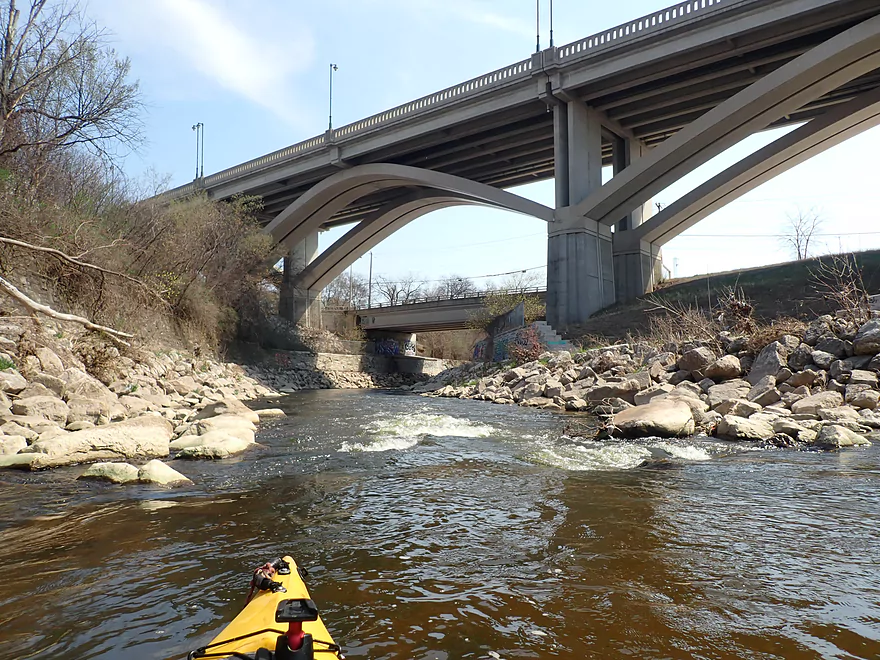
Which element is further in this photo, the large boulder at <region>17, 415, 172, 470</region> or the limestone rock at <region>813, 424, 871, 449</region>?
the limestone rock at <region>813, 424, 871, 449</region>

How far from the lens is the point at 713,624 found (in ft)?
8.25

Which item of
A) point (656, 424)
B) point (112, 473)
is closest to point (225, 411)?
point (112, 473)

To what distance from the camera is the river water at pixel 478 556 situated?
2428 mm

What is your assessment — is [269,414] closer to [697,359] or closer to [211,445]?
[211,445]

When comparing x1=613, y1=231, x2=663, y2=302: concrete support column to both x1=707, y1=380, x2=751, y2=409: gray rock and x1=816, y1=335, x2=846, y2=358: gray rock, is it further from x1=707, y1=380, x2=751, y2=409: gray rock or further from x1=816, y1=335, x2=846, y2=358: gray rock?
x1=707, y1=380, x2=751, y2=409: gray rock

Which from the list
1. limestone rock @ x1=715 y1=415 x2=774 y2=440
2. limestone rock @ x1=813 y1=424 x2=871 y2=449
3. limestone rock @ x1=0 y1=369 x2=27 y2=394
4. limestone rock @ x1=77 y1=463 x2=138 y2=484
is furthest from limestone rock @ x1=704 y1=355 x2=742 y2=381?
limestone rock @ x1=0 y1=369 x2=27 y2=394

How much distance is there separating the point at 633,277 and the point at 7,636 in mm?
25650

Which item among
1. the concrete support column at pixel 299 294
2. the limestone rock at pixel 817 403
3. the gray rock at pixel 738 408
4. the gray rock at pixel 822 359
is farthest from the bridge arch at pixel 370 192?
the limestone rock at pixel 817 403

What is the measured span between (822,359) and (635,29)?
655 inches

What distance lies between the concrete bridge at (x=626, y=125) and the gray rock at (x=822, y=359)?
13.5m

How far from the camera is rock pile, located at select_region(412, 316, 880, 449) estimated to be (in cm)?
743

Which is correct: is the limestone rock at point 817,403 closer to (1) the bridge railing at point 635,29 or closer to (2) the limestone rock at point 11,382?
(2) the limestone rock at point 11,382

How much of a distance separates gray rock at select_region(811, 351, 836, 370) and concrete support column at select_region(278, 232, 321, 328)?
33.5m

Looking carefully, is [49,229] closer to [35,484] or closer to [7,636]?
[35,484]
